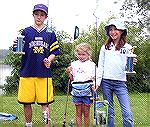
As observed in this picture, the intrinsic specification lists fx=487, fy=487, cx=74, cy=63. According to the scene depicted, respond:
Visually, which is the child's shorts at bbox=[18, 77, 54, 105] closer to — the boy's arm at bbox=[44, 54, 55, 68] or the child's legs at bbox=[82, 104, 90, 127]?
the boy's arm at bbox=[44, 54, 55, 68]

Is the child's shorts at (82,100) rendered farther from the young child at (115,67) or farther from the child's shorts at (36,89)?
the child's shorts at (36,89)

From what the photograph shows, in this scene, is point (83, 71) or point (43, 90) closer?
point (43, 90)

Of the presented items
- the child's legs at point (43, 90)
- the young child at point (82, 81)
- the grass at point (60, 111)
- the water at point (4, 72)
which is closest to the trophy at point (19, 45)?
the child's legs at point (43, 90)

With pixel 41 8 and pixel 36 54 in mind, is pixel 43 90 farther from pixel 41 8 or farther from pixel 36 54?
pixel 41 8

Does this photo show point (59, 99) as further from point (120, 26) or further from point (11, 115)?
point (120, 26)

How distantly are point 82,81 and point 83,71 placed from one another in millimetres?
127

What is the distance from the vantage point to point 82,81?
597 centimetres

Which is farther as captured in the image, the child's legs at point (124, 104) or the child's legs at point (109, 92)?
the child's legs at point (109, 92)

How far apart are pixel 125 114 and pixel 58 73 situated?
2544 mm

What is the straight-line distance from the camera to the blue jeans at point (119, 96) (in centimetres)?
561

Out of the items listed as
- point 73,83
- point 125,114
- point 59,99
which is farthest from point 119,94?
point 59,99

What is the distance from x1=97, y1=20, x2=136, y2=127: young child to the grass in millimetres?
1477

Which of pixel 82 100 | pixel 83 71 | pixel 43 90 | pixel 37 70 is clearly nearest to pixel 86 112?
pixel 82 100

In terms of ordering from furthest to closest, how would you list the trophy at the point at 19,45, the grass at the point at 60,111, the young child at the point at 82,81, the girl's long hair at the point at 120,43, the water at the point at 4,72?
the water at the point at 4,72
the grass at the point at 60,111
the young child at the point at 82,81
the girl's long hair at the point at 120,43
the trophy at the point at 19,45
